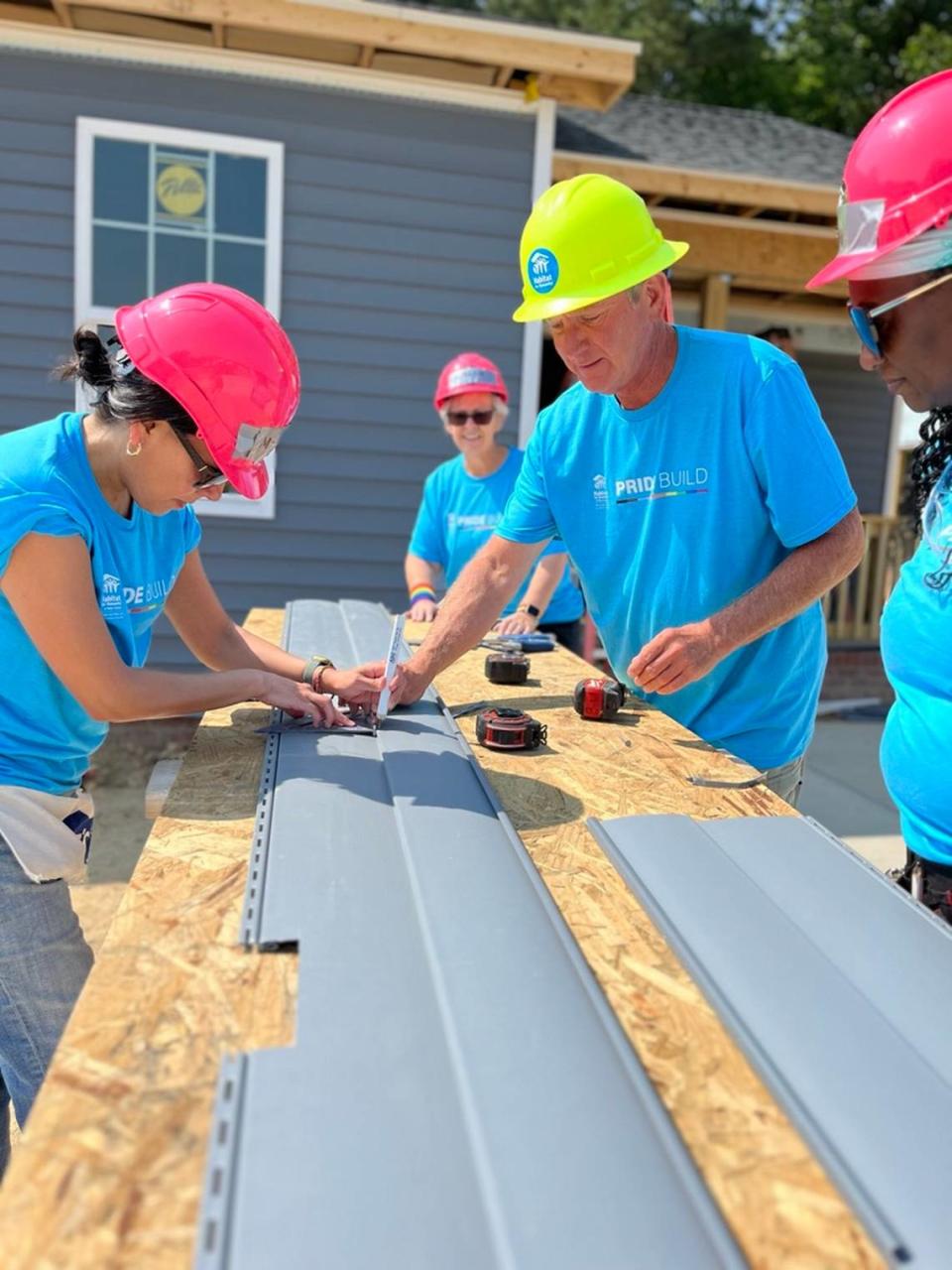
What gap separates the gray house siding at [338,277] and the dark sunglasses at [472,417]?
2294mm

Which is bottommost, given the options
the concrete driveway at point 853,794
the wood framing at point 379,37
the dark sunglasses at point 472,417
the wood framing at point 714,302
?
the concrete driveway at point 853,794

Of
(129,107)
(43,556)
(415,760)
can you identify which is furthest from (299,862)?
(129,107)

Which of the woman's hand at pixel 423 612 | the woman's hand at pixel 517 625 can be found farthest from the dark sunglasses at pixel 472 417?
the woman's hand at pixel 517 625

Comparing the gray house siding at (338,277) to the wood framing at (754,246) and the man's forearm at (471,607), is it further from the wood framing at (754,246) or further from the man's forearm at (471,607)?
the man's forearm at (471,607)

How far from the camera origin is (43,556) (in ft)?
5.75

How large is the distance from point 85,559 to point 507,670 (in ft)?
4.65

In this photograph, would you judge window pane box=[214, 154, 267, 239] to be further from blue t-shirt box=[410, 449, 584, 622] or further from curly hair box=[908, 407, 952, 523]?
curly hair box=[908, 407, 952, 523]

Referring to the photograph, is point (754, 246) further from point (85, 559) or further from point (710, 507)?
point (85, 559)

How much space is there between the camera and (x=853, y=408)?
13.3 metres

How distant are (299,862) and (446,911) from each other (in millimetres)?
275

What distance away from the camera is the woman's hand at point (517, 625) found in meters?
3.97

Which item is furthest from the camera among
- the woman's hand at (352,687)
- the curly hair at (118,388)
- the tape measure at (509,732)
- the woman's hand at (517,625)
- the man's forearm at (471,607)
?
the woman's hand at (517,625)

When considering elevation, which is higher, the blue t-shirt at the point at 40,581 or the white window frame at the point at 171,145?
the white window frame at the point at 171,145

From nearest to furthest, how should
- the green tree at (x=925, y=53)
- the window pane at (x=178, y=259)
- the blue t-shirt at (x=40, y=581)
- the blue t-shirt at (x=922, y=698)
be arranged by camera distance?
1. the blue t-shirt at (x=922, y=698)
2. the blue t-shirt at (x=40, y=581)
3. the window pane at (x=178, y=259)
4. the green tree at (x=925, y=53)
